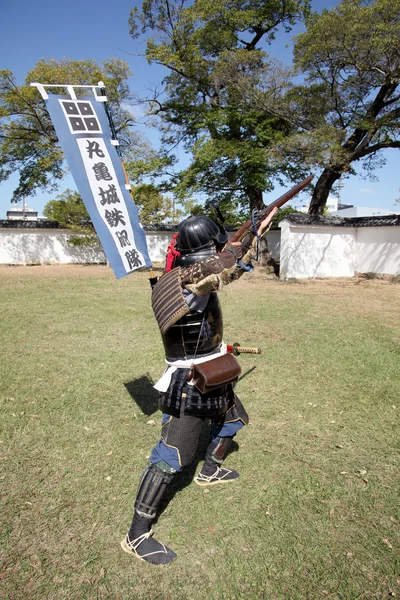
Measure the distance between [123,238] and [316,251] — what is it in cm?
1475

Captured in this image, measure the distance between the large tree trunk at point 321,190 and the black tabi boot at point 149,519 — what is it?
16324 mm

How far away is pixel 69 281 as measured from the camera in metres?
14.3

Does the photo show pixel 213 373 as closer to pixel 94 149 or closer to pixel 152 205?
pixel 94 149

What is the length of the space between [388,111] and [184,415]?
51.8ft

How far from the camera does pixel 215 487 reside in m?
3.31

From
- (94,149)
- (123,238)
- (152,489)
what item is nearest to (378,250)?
(123,238)

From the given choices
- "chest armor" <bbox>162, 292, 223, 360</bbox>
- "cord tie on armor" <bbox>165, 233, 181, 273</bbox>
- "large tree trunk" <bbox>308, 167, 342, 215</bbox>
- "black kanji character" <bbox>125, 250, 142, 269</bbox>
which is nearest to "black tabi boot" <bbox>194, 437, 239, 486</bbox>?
"chest armor" <bbox>162, 292, 223, 360</bbox>

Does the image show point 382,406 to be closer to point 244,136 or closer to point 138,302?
point 138,302

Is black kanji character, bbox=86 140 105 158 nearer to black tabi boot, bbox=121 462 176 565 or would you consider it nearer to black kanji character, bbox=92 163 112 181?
black kanji character, bbox=92 163 112 181

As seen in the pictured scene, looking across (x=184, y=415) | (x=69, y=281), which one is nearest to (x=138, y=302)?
(x=69, y=281)

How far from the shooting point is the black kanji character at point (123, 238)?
3.26m

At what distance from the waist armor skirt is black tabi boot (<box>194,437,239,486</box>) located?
1.74 feet

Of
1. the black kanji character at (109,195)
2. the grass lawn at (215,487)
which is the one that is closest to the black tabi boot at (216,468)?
the grass lawn at (215,487)

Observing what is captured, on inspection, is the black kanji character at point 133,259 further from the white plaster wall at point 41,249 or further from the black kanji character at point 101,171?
the white plaster wall at point 41,249
